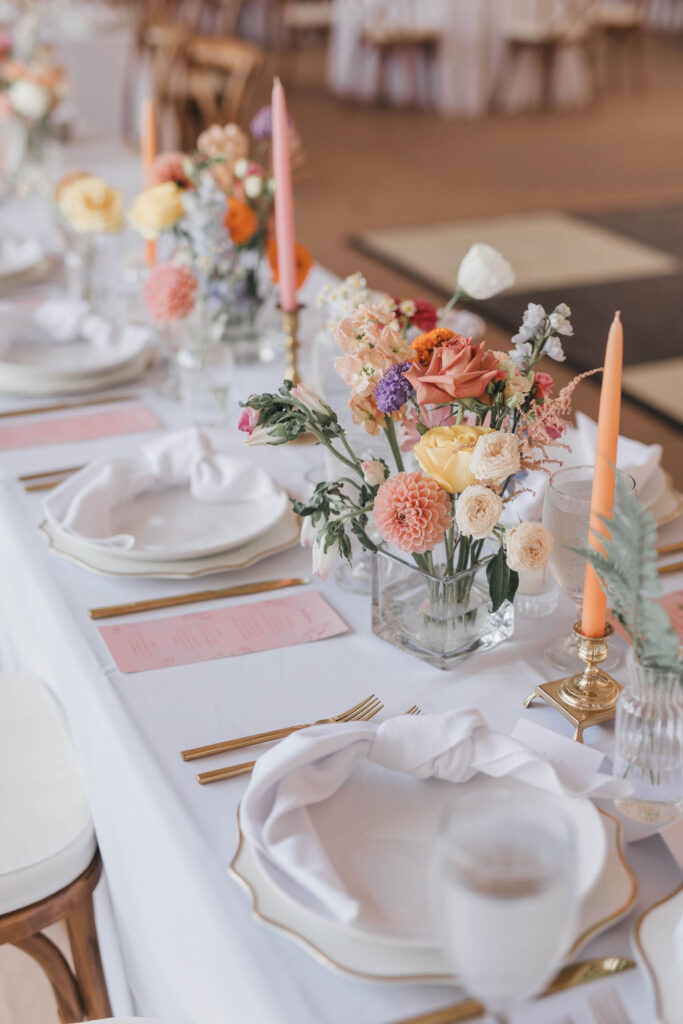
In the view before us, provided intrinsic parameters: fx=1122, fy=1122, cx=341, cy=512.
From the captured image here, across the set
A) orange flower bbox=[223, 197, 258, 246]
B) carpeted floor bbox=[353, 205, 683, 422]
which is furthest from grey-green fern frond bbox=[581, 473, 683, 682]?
carpeted floor bbox=[353, 205, 683, 422]

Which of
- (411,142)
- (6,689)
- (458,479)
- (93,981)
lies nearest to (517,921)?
(458,479)

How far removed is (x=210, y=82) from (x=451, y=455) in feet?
12.9

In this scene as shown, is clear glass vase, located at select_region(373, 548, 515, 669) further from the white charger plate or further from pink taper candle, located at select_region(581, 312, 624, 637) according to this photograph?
the white charger plate

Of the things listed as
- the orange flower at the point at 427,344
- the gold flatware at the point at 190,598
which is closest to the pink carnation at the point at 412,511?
the orange flower at the point at 427,344

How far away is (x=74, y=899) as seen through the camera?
51.8 inches

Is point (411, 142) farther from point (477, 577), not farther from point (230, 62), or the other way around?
point (477, 577)

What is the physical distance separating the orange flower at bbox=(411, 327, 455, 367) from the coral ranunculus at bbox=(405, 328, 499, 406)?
0.04 ft

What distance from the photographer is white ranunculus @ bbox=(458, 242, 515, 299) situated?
1.35 metres

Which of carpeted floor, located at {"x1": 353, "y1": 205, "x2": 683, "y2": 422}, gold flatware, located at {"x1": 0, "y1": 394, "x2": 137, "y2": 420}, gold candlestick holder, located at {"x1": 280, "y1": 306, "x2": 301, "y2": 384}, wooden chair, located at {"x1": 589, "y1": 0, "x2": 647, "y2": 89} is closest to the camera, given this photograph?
gold candlestick holder, located at {"x1": 280, "y1": 306, "x2": 301, "y2": 384}

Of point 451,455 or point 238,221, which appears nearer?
point 451,455

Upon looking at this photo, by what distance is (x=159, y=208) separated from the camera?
192 cm

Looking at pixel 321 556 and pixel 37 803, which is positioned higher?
pixel 321 556

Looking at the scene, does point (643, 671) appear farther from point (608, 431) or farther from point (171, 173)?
point (171, 173)

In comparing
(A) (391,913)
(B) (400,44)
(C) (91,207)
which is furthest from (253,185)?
(B) (400,44)
